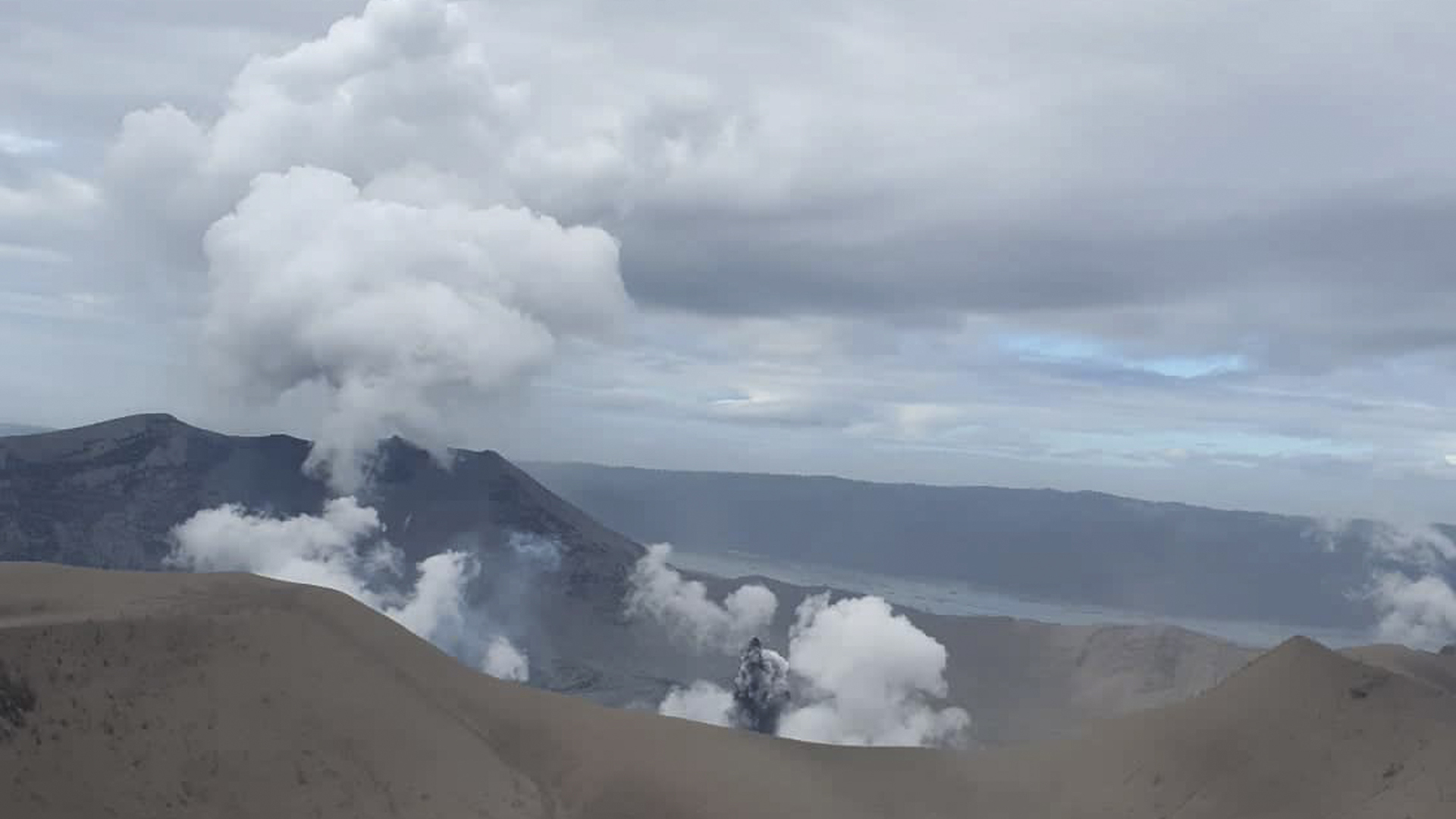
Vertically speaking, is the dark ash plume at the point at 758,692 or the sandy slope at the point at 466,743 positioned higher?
the sandy slope at the point at 466,743

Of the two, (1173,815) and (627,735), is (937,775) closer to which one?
(1173,815)

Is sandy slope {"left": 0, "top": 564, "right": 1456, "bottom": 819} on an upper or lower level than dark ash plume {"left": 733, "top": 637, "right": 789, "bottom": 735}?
upper

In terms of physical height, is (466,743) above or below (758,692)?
above

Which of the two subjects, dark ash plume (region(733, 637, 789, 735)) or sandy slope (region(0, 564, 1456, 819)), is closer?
sandy slope (region(0, 564, 1456, 819))

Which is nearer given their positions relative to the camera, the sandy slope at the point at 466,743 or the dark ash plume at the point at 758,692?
the sandy slope at the point at 466,743

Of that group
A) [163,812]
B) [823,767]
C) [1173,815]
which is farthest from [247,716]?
[1173,815]

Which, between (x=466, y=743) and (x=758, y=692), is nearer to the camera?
(x=466, y=743)
